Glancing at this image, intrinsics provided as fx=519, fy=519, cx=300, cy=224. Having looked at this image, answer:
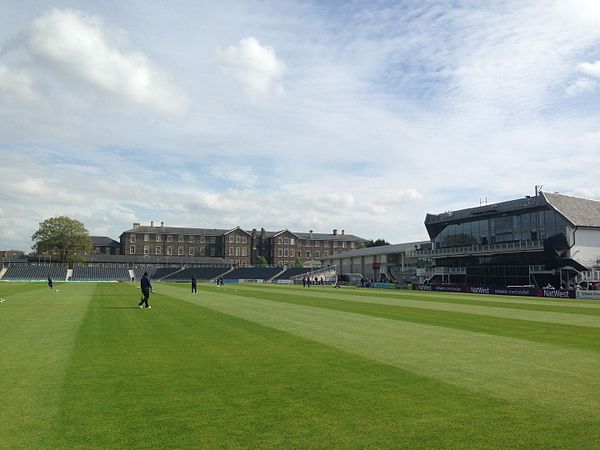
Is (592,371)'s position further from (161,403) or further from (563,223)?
(563,223)

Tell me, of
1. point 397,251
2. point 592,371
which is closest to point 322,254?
point 397,251

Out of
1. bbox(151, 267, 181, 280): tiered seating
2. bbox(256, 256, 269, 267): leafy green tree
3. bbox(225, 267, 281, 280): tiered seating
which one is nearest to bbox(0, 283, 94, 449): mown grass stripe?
bbox(225, 267, 281, 280): tiered seating

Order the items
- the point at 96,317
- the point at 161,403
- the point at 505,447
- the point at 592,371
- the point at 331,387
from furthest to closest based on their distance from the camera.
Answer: the point at 96,317, the point at 592,371, the point at 331,387, the point at 161,403, the point at 505,447

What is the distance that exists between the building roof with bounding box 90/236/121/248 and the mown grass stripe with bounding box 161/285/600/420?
154 meters

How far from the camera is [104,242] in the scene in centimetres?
16325

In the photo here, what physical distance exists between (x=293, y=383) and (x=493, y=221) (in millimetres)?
75717

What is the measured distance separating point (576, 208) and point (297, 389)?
71152 millimetres

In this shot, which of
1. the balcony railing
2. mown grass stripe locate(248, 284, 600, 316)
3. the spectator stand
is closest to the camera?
mown grass stripe locate(248, 284, 600, 316)

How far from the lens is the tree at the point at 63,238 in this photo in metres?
121

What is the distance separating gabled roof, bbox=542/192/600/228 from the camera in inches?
2616

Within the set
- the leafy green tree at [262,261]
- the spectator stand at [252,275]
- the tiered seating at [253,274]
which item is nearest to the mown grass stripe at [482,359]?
the spectator stand at [252,275]

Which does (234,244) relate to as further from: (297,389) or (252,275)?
(297,389)

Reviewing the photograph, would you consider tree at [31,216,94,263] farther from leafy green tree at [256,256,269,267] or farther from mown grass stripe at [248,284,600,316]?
mown grass stripe at [248,284,600,316]

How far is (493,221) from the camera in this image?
79000 mm
